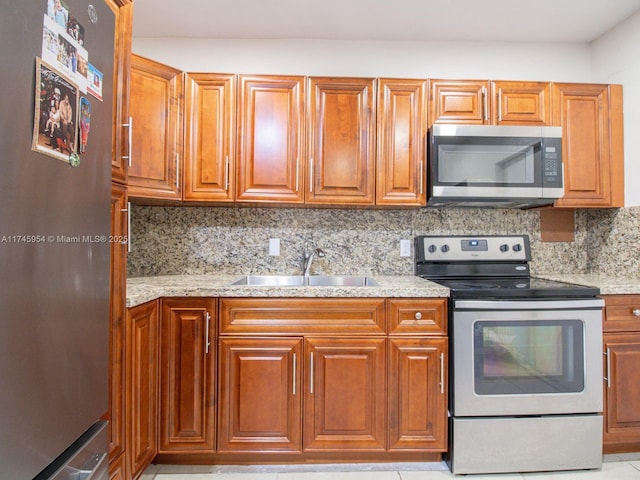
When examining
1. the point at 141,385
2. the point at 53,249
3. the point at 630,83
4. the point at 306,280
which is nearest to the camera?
the point at 53,249

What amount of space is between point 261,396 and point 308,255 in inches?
35.7

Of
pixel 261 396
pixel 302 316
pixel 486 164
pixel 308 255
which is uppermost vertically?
pixel 486 164

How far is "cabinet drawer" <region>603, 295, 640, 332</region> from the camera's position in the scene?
1.77 meters

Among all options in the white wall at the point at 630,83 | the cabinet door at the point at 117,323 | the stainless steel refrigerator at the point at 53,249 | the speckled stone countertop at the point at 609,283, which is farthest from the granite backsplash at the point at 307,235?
the stainless steel refrigerator at the point at 53,249

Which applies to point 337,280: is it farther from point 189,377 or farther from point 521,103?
point 521,103

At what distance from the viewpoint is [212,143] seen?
1.97m

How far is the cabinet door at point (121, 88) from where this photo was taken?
4.13ft

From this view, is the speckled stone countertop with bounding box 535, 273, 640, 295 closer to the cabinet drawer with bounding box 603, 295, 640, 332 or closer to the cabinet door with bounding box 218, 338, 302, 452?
the cabinet drawer with bounding box 603, 295, 640, 332

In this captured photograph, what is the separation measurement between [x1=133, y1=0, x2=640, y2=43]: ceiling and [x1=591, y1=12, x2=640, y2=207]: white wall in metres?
0.10

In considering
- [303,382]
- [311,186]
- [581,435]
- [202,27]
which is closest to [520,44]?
[311,186]

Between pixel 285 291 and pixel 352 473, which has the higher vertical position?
pixel 285 291

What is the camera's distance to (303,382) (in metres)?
1.69

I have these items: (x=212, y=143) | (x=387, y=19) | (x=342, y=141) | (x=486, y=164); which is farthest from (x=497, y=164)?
(x=212, y=143)

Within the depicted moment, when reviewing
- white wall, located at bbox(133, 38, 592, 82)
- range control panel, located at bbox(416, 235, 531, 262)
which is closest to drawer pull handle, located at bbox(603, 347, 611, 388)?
range control panel, located at bbox(416, 235, 531, 262)
